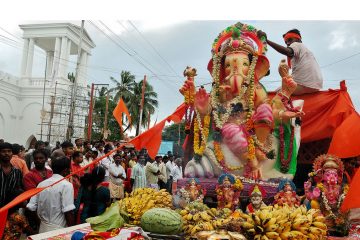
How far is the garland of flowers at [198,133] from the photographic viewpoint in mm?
5574

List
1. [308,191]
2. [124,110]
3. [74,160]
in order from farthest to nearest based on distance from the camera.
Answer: [124,110] < [74,160] < [308,191]

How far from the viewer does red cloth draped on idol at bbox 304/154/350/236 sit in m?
3.86

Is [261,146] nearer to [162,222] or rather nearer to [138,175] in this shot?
[162,222]

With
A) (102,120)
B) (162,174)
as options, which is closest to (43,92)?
(102,120)

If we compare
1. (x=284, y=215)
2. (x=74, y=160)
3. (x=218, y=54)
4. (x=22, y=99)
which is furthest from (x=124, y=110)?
(x=22, y=99)

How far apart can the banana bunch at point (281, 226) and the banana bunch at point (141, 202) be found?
1.22 m

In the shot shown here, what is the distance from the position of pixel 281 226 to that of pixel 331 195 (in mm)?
1352

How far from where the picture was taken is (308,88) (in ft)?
20.6

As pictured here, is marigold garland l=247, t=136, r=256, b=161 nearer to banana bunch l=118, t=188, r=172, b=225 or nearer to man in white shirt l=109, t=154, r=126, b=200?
banana bunch l=118, t=188, r=172, b=225

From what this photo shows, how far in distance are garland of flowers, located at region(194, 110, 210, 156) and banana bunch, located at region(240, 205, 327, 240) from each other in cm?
243

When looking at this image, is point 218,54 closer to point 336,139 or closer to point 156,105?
point 336,139

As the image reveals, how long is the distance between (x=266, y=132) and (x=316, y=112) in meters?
1.27

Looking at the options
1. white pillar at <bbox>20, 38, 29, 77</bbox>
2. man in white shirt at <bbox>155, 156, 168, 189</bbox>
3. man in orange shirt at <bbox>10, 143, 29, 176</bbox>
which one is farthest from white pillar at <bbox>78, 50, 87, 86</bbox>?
man in orange shirt at <bbox>10, 143, 29, 176</bbox>

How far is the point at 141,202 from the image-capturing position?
4121 millimetres
